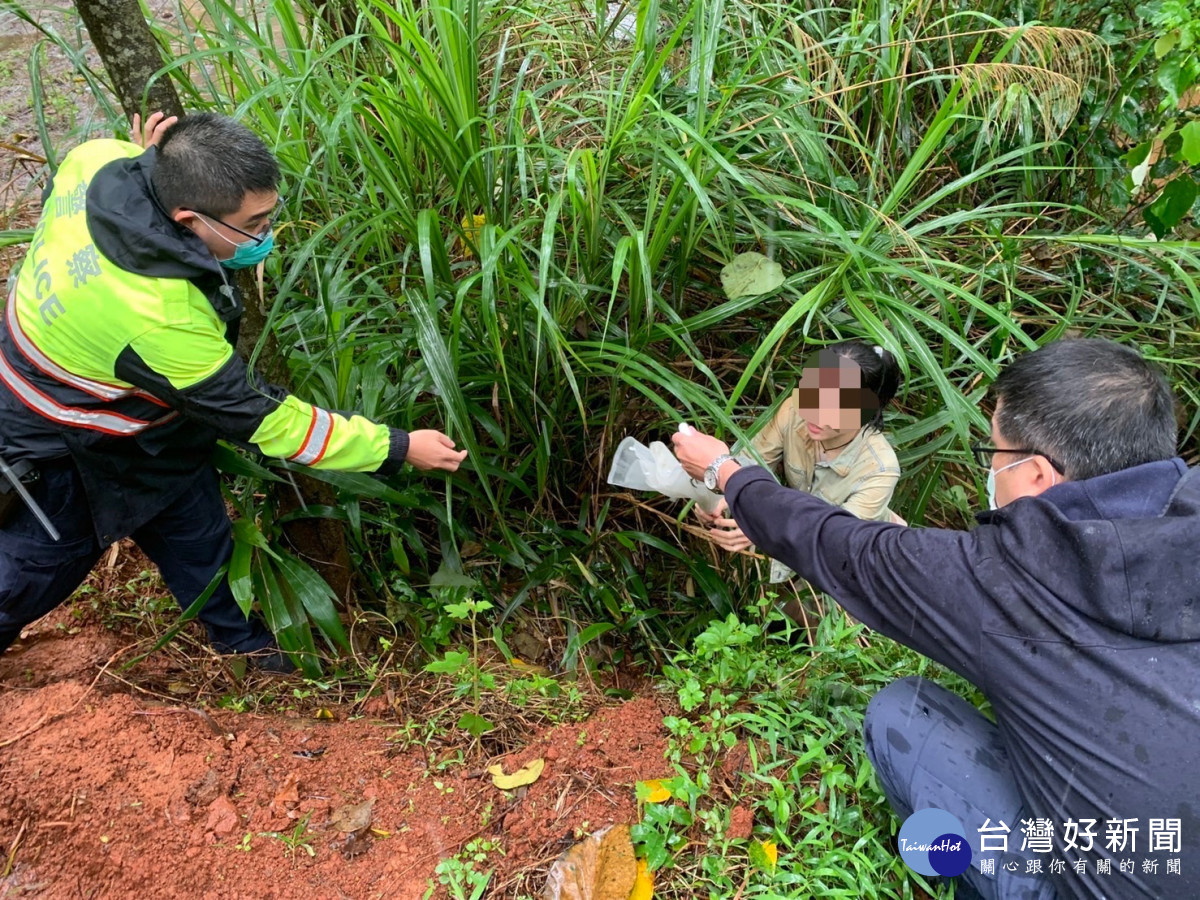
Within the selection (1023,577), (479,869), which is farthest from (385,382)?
(1023,577)

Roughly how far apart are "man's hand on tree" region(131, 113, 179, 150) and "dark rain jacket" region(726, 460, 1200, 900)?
171 cm

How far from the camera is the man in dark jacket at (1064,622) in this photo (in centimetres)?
118

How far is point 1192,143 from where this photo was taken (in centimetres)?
209

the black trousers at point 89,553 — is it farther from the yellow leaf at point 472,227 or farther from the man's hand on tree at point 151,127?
the yellow leaf at point 472,227

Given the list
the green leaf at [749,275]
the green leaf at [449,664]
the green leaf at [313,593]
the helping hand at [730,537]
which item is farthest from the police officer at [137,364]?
the green leaf at [749,275]

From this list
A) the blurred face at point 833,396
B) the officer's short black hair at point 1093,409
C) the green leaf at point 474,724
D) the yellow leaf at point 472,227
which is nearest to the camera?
the officer's short black hair at point 1093,409

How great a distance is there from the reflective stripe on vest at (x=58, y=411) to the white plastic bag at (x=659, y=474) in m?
1.09

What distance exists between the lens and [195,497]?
1.96 meters

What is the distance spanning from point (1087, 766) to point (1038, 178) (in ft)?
7.45

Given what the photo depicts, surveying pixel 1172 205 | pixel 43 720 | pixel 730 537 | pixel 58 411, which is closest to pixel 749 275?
pixel 730 537

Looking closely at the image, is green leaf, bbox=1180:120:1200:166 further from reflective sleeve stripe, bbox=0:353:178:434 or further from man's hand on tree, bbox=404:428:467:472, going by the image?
reflective sleeve stripe, bbox=0:353:178:434

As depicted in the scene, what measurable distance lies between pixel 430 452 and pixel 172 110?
37.6 inches

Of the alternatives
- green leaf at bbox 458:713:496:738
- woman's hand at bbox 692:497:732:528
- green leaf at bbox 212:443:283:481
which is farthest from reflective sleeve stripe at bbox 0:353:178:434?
woman's hand at bbox 692:497:732:528

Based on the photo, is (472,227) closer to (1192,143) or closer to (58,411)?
(58,411)
